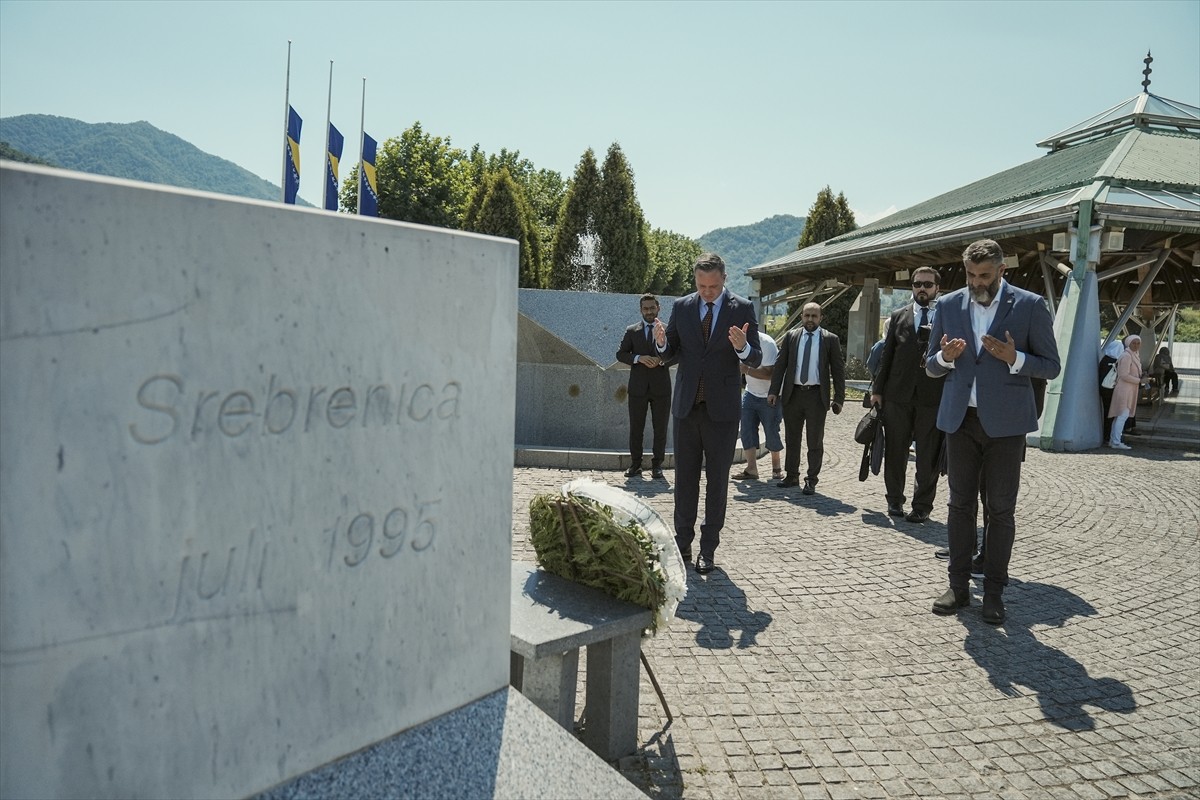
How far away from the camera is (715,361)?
5.23m

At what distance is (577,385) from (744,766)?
23.3 ft

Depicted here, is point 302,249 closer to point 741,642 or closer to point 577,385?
point 741,642

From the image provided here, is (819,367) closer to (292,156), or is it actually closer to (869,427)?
(869,427)

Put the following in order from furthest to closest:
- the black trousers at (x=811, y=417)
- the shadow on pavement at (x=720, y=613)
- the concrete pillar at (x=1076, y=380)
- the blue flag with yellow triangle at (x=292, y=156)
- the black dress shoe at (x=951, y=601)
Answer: the blue flag with yellow triangle at (x=292, y=156) < the concrete pillar at (x=1076, y=380) < the black trousers at (x=811, y=417) < the black dress shoe at (x=951, y=601) < the shadow on pavement at (x=720, y=613)

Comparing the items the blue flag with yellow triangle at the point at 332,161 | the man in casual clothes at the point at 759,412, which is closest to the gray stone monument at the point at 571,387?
the man in casual clothes at the point at 759,412

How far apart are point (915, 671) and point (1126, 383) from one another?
35.0 ft

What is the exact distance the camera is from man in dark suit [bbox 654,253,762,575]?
522 cm

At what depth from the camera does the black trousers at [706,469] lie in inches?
207

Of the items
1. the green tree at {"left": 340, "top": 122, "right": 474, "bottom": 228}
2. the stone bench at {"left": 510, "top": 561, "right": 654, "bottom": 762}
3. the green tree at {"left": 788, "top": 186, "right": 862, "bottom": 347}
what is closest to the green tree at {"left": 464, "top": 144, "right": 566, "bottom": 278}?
the green tree at {"left": 340, "top": 122, "right": 474, "bottom": 228}

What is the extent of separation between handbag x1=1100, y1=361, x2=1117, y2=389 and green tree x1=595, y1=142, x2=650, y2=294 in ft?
94.5

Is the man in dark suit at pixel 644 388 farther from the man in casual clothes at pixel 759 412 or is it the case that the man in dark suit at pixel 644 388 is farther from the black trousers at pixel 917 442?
the black trousers at pixel 917 442

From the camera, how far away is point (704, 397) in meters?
5.29

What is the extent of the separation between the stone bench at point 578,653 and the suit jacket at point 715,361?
7.59 feet

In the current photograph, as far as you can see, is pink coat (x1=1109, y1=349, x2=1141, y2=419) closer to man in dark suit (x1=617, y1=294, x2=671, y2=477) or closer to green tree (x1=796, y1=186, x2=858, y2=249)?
man in dark suit (x1=617, y1=294, x2=671, y2=477)
